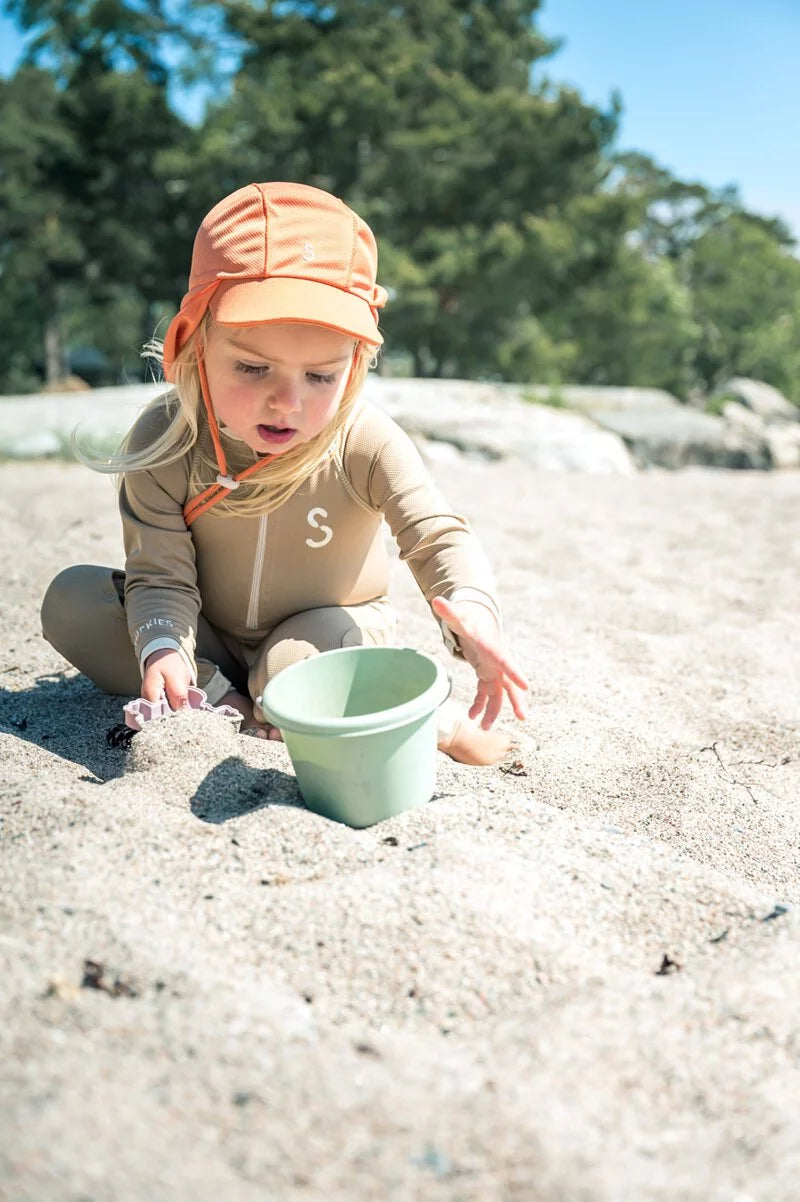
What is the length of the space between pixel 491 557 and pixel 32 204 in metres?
14.8

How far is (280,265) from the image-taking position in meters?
1.75

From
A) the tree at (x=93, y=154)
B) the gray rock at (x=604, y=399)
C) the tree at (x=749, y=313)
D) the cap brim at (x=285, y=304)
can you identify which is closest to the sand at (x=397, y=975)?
the cap brim at (x=285, y=304)

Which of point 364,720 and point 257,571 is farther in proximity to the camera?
point 257,571

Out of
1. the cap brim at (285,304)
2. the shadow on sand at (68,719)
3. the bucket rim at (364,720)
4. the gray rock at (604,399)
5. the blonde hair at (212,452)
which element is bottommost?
the shadow on sand at (68,719)

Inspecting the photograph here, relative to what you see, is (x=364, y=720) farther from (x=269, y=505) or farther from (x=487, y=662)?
(x=269, y=505)

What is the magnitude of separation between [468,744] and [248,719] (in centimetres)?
46

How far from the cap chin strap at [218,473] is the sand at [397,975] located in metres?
0.47

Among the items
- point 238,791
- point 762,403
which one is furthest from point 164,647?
point 762,403

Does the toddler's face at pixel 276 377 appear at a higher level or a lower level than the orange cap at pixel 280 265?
lower

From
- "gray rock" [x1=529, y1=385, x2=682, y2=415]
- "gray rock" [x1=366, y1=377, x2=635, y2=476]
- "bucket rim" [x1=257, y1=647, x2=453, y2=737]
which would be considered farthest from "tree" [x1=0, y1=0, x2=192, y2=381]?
"bucket rim" [x1=257, y1=647, x2=453, y2=737]

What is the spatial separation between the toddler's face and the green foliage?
14056mm

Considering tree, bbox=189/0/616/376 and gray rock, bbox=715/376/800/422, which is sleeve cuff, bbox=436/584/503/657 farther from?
tree, bbox=189/0/616/376

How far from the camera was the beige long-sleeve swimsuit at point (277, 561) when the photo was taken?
199cm

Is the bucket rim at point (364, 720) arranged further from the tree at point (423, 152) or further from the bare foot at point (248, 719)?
the tree at point (423, 152)
